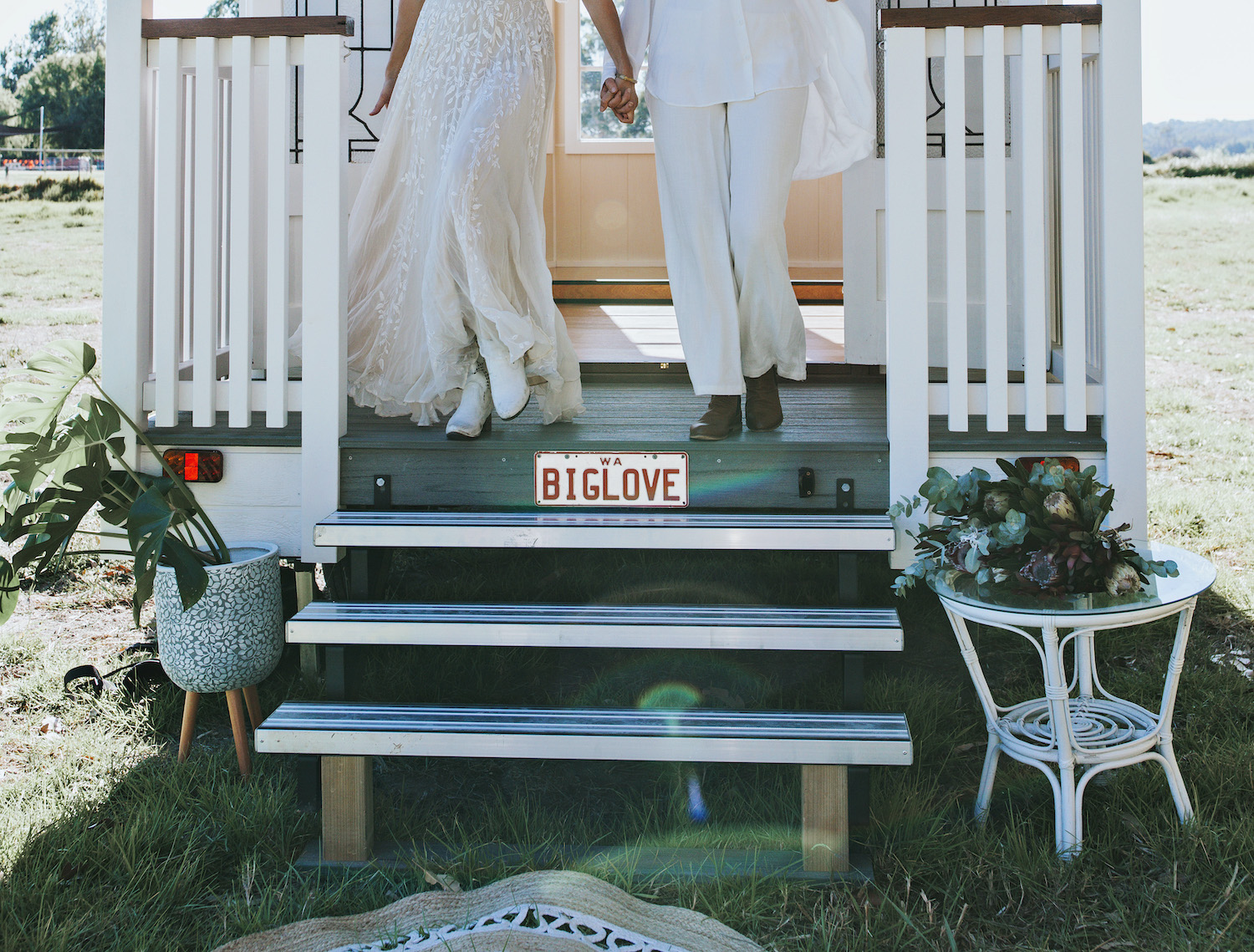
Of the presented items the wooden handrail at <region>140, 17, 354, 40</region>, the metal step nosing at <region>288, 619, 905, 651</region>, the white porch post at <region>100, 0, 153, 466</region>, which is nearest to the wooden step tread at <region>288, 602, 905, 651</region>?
the metal step nosing at <region>288, 619, 905, 651</region>

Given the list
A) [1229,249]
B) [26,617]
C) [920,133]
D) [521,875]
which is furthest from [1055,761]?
[1229,249]

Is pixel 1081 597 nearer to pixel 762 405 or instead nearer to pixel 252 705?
pixel 762 405

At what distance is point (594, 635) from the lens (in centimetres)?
212

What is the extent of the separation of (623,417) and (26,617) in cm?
198

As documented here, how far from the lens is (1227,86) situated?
18.9m

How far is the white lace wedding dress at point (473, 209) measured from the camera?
256 cm

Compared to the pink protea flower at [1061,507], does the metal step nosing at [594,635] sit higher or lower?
lower

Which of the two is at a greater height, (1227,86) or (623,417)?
(1227,86)

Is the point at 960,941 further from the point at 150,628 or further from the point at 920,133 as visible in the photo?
the point at 150,628

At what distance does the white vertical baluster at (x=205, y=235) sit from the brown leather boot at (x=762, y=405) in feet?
4.21

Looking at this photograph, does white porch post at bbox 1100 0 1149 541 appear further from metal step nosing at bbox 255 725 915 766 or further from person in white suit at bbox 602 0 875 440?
metal step nosing at bbox 255 725 915 766

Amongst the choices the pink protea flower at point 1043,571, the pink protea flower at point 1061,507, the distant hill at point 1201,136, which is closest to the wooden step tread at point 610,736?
the pink protea flower at point 1043,571

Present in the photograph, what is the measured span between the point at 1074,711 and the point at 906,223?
3.58 ft

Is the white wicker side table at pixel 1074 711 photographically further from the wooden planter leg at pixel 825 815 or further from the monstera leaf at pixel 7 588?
the monstera leaf at pixel 7 588
